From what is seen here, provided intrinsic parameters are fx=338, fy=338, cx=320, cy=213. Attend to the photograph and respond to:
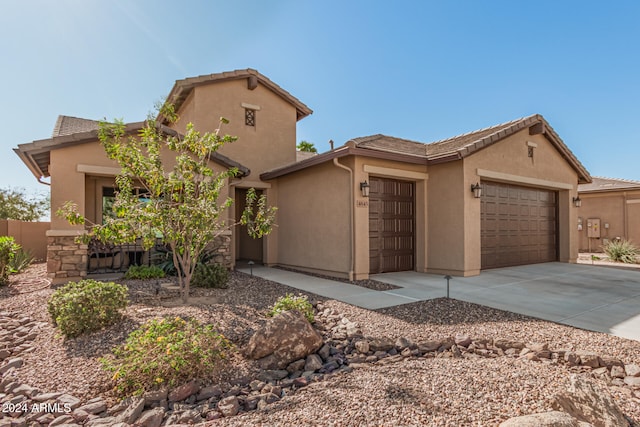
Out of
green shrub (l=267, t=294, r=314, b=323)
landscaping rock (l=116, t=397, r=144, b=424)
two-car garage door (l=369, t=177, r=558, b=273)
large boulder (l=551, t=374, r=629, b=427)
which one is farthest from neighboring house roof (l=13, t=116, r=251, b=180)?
large boulder (l=551, t=374, r=629, b=427)

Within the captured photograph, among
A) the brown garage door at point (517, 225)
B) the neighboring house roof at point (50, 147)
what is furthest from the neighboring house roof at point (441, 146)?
the neighboring house roof at point (50, 147)

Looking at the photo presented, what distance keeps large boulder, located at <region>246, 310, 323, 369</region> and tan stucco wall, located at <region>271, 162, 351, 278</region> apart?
4.35m

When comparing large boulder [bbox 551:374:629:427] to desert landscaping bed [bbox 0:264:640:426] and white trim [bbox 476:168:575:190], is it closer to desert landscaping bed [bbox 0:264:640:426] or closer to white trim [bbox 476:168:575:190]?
desert landscaping bed [bbox 0:264:640:426]

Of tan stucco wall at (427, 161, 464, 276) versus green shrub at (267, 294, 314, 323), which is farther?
tan stucco wall at (427, 161, 464, 276)

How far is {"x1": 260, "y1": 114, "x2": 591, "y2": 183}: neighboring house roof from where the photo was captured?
8.53 m

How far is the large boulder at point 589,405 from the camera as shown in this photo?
2.50m

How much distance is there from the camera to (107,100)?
1105 cm

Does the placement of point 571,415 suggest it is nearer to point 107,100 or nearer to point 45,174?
point 45,174

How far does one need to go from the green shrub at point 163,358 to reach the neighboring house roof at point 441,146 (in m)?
5.48

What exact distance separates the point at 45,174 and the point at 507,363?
12.1 metres

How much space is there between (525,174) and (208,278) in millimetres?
10036

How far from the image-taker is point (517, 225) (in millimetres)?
11117

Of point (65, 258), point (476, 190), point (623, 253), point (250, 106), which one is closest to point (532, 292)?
point (476, 190)

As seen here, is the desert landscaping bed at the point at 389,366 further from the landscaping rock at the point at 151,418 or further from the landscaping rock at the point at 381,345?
the landscaping rock at the point at 151,418
